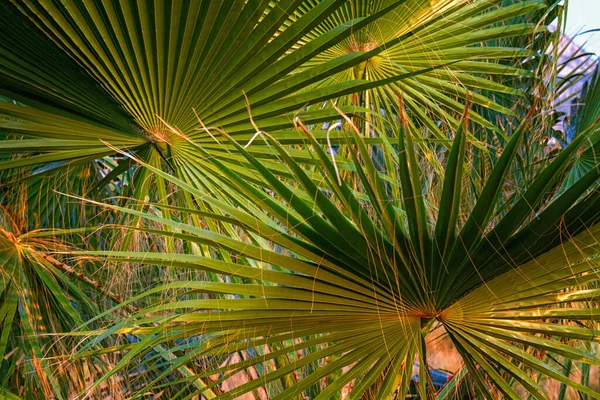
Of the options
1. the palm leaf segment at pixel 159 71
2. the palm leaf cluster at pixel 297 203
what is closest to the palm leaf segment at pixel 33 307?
the palm leaf cluster at pixel 297 203

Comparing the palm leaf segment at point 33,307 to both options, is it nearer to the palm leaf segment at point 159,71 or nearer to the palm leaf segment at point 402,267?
the palm leaf segment at point 159,71

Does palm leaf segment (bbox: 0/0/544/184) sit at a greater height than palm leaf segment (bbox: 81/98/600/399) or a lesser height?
greater

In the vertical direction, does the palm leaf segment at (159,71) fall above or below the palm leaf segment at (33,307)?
above

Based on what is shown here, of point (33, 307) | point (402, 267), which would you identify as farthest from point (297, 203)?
point (33, 307)

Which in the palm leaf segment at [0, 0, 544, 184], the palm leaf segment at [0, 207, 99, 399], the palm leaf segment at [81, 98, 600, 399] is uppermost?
the palm leaf segment at [0, 0, 544, 184]

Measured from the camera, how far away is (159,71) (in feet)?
4.05

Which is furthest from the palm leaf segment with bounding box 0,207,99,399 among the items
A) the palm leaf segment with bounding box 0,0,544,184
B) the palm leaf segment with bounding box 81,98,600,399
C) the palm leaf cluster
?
the palm leaf segment with bounding box 81,98,600,399

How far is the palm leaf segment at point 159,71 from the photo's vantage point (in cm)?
110

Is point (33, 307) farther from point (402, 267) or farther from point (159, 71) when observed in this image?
point (402, 267)

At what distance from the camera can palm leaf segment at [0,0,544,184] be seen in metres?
1.10

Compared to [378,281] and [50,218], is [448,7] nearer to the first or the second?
[378,281]

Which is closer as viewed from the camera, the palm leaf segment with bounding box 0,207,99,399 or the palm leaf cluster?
the palm leaf cluster

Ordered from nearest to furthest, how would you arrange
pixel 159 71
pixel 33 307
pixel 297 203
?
pixel 297 203, pixel 159 71, pixel 33 307

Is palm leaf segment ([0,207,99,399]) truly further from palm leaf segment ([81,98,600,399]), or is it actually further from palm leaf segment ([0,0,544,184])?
palm leaf segment ([81,98,600,399])
